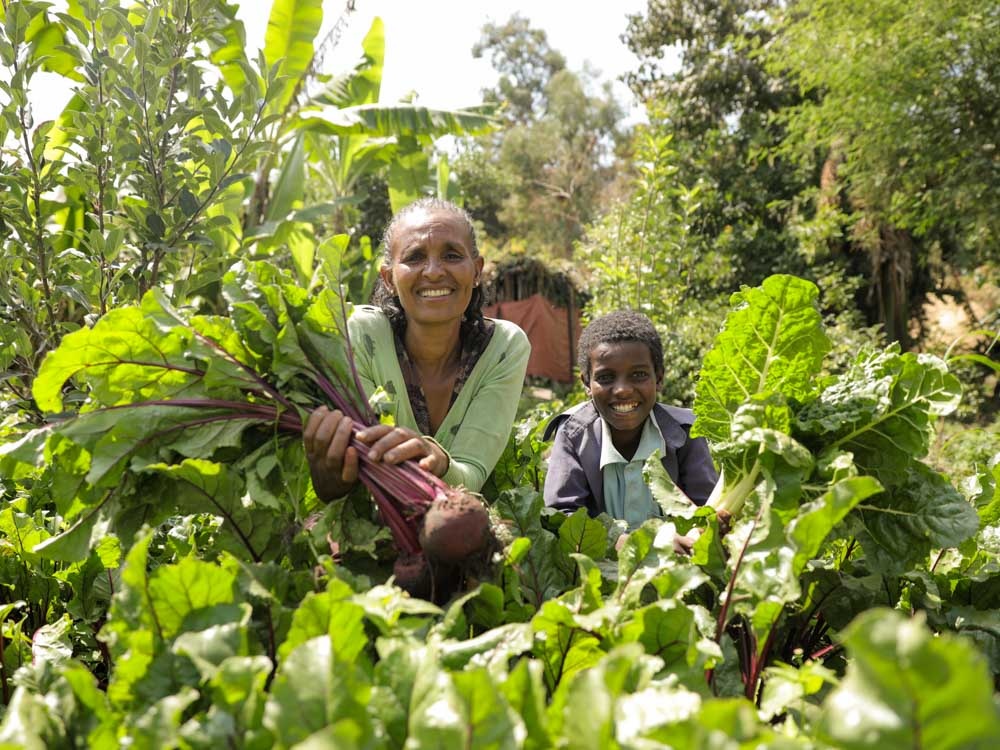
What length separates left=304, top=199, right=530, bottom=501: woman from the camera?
198cm

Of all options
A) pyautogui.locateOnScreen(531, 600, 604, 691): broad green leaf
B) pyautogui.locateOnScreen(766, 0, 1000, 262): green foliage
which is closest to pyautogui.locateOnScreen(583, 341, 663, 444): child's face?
pyautogui.locateOnScreen(531, 600, 604, 691): broad green leaf

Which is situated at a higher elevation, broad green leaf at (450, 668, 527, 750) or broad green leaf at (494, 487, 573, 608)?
broad green leaf at (450, 668, 527, 750)

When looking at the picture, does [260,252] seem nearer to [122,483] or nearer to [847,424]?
[122,483]

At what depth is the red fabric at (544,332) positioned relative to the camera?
48.0 ft

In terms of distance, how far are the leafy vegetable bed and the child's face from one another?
1.05m

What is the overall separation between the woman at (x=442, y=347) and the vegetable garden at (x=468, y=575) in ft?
0.76

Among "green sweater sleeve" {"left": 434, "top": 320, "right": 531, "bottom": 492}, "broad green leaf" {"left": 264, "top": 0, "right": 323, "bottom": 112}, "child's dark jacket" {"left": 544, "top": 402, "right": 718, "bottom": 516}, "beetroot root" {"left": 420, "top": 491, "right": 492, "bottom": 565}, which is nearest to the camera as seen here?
"beetroot root" {"left": 420, "top": 491, "right": 492, "bottom": 565}

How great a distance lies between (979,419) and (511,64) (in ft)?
93.6

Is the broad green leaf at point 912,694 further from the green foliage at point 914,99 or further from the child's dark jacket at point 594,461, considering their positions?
the green foliage at point 914,99

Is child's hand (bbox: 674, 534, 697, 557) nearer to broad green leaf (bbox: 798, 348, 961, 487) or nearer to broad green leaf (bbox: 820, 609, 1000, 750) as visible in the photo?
broad green leaf (bbox: 798, 348, 961, 487)

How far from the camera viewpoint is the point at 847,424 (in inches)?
55.6

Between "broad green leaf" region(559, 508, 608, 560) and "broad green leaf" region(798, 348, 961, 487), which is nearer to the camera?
"broad green leaf" region(798, 348, 961, 487)

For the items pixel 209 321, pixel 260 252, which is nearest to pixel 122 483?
pixel 209 321

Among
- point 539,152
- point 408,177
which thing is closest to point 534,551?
point 408,177
